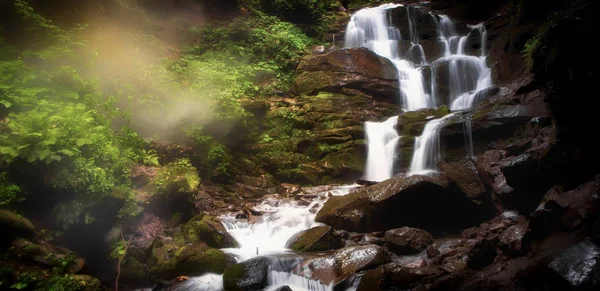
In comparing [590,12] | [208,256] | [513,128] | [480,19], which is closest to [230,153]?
[208,256]

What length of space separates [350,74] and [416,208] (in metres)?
8.08

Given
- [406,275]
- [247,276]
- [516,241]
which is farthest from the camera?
[247,276]

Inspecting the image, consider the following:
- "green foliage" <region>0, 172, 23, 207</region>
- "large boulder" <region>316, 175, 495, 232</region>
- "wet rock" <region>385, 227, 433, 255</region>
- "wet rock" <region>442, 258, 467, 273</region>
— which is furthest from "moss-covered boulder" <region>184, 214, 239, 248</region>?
"wet rock" <region>442, 258, 467, 273</region>

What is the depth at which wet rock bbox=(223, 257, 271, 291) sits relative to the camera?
5.86 metres

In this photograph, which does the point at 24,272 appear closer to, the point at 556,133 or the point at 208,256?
the point at 208,256

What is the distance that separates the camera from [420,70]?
15203 millimetres

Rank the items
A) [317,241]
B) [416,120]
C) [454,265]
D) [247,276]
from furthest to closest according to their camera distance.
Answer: [416,120] < [317,241] < [247,276] < [454,265]

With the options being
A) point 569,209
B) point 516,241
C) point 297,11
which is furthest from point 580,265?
point 297,11

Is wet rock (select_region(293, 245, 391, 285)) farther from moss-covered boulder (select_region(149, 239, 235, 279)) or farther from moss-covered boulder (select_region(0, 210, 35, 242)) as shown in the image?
moss-covered boulder (select_region(0, 210, 35, 242))

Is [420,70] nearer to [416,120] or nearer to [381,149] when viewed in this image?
[416,120]

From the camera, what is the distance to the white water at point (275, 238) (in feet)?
20.1

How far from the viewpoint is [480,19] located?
60.3ft

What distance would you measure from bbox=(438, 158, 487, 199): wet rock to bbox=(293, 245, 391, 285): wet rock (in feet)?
10.3

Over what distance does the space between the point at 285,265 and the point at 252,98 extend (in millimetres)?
8326
